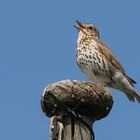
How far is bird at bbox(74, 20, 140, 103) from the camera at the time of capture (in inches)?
422

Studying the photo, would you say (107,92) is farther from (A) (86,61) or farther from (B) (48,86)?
(A) (86,61)

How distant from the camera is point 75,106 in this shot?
5664 mm

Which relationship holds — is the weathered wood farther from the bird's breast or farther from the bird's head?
the bird's head

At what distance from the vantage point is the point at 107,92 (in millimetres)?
5949

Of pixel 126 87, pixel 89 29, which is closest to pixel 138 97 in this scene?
pixel 126 87

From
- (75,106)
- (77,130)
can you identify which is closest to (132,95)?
(75,106)

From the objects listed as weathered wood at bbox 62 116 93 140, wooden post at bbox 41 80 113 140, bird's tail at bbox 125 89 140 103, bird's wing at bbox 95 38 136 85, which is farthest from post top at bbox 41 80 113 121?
bird's wing at bbox 95 38 136 85

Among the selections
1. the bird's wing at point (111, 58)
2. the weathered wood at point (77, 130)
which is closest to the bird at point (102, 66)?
the bird's wing at point (111, 58)

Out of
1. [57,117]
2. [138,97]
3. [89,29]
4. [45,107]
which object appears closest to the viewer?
[57,117]

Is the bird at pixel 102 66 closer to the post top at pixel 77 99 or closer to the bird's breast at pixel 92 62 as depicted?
the bird's breast at pixel 92 62

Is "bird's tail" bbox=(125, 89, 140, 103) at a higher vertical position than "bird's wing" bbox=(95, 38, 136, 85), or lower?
lower

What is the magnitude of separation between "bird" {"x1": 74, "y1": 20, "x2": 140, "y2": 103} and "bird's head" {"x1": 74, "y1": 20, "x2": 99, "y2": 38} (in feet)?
0.89

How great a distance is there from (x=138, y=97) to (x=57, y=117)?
5.35 metres

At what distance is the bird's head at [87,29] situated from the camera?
38.9 feet
